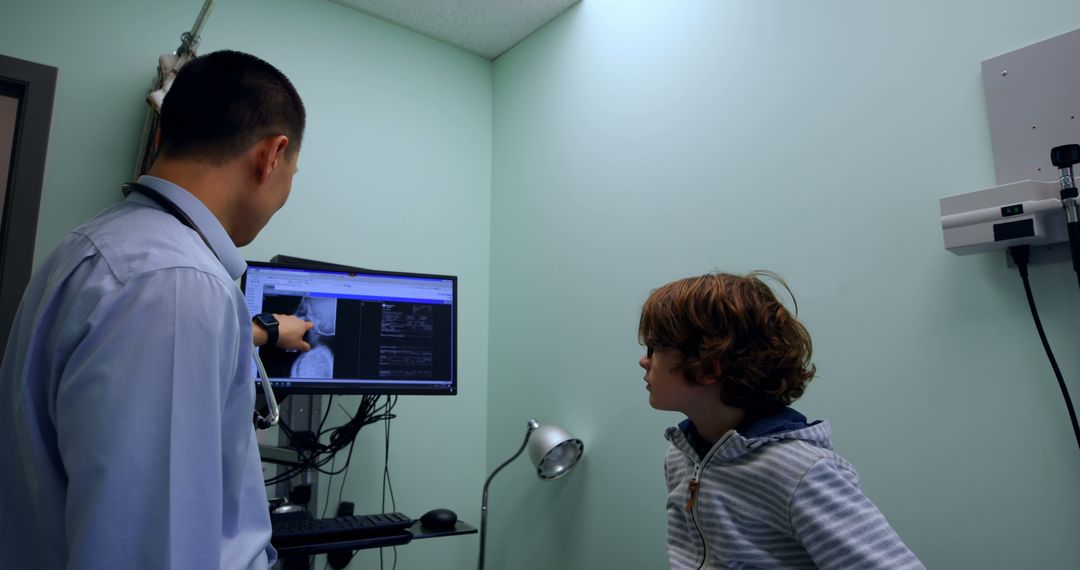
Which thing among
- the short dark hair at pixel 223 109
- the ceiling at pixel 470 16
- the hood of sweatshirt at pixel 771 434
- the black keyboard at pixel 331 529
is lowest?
the black keyboard at pixel 331 529

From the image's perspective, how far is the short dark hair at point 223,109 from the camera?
95cm

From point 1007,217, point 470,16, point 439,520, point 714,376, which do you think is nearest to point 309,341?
point 439,520

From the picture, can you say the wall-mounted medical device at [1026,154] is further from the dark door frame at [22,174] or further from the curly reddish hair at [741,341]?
the dark door frame at [22,174]

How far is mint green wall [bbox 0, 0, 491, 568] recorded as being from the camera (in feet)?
6.68

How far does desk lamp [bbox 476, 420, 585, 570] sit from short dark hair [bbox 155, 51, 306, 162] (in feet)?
4.33

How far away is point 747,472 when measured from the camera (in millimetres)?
1101

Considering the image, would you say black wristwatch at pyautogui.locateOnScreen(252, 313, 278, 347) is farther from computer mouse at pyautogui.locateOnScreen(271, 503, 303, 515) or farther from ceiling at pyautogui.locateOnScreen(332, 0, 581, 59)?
ceiling at pyautogui.locateOnScreen(332, 0, 581, 59)

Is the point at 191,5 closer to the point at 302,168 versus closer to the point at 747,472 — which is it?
the point at 302,168

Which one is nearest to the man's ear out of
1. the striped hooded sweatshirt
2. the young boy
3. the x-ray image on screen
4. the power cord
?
the young boy

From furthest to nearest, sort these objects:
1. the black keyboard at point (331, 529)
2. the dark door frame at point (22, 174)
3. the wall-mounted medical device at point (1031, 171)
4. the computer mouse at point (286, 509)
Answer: the dark door frame at point (22, 174) < the computer mouse at point (286, 509) < the black keyboard at point (331, 529) < the wall-mounted medical device at point (1031, 171)

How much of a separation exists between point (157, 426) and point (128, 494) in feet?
0.22

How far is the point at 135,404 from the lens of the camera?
68 centimetres

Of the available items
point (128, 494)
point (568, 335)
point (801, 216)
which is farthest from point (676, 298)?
point (568, 335)

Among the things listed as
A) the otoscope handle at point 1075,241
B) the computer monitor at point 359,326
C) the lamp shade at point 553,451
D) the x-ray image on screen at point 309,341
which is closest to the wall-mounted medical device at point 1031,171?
the otoscope handle at point 1075,241
